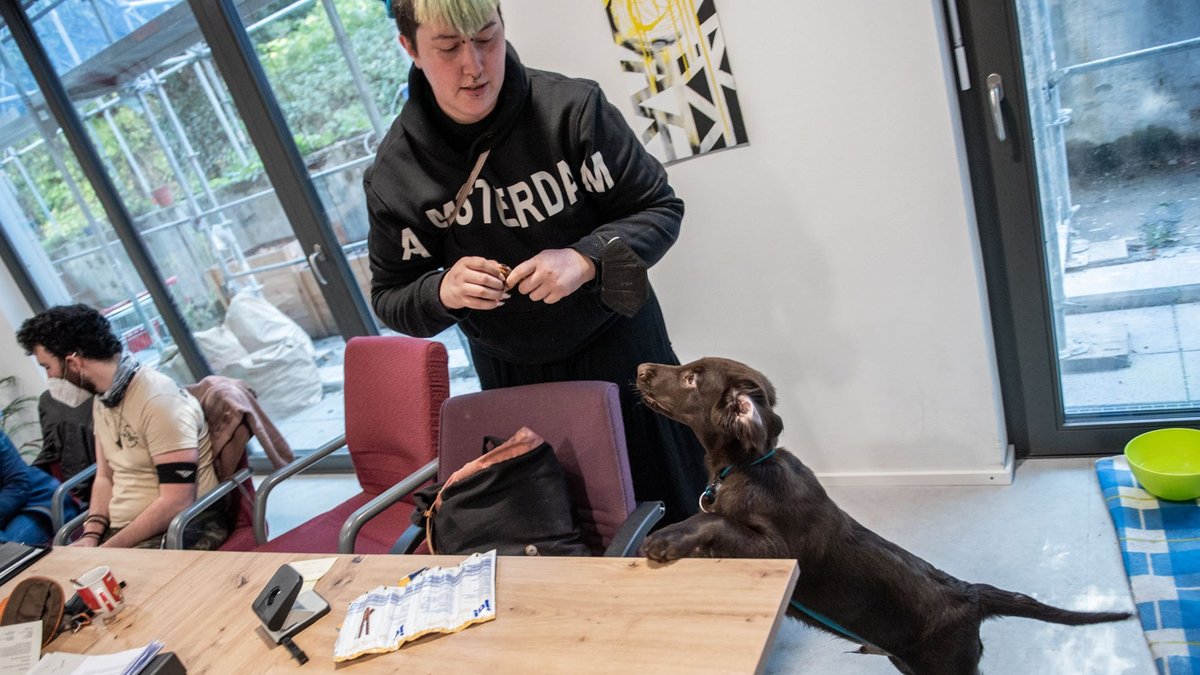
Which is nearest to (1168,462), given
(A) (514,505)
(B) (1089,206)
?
(B) (1089,206)

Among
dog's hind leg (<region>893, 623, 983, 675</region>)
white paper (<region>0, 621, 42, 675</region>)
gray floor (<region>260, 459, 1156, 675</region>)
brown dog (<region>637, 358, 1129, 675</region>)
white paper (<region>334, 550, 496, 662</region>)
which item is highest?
white paper (<region>0, 621, 42, 675</region>)

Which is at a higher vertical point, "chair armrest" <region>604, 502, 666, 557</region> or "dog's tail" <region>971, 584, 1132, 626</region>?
"chair armrest" <region>604, 502, 666, 557</region>

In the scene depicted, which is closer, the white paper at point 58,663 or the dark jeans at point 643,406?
the white paper at point 58,663

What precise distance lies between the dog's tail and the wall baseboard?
113 cm

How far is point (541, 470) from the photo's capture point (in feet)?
5.45

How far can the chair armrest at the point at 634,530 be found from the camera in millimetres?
1601

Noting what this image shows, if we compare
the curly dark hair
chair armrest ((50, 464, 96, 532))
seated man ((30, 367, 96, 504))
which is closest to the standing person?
the curly dark hair

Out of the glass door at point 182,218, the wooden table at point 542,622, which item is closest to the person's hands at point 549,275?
the wooden table at point 542,622

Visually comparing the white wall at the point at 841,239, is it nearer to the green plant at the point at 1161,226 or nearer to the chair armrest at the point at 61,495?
the green plant at the point at 1161,226

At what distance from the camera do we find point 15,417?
473 centimetres

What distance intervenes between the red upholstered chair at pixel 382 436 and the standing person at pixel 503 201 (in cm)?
55

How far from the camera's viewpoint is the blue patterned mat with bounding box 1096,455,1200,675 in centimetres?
182

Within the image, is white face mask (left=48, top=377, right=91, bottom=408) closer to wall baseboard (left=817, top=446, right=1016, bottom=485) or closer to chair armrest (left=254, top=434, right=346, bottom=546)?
chair armrest (left=254, top=434, right=346, bottom=546)

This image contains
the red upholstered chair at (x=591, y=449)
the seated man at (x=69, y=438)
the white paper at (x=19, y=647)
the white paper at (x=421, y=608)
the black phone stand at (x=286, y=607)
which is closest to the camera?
the white paper at (x=421, y=608)
